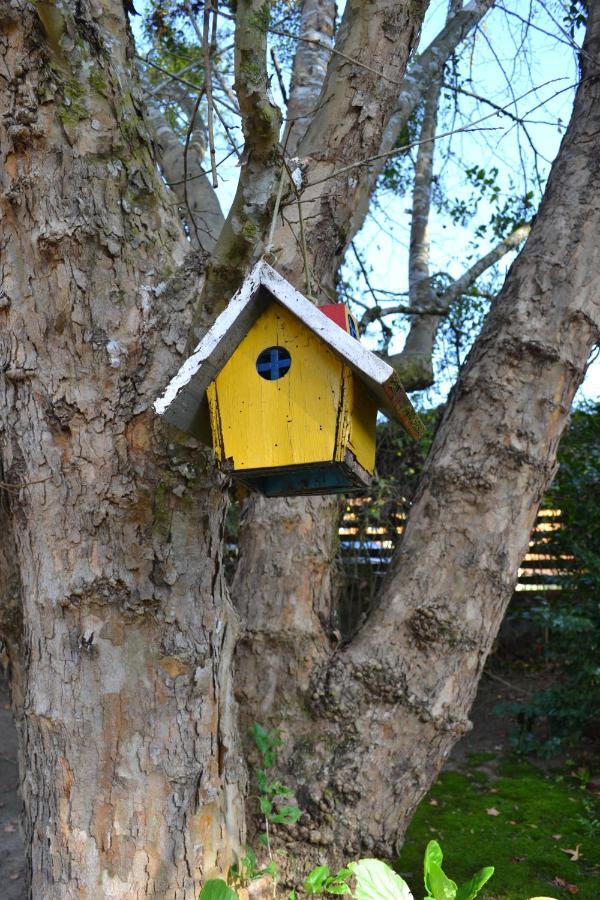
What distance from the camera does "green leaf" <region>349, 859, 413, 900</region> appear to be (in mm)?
2033

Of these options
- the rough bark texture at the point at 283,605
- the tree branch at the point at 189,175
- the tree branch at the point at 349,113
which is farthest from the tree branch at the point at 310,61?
the rough bark texture at the point at 283,605

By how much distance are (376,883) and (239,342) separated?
4.85 ft

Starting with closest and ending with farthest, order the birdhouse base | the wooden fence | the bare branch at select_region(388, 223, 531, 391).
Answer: the birdhouse base, the bare branch at select_region(388, 223, 531, 391), the wooden fence

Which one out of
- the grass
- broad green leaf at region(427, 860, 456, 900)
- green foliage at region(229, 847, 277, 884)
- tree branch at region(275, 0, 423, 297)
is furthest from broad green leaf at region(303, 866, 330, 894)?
tree branch at region(275, 0, 423, 297)

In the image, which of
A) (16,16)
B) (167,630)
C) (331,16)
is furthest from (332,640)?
(331,16)

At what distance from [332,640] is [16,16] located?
224 centimetres

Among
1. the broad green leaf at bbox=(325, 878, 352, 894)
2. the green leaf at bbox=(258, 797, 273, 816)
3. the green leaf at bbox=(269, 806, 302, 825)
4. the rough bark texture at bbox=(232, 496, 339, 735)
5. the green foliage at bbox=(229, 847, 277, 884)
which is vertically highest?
the rough bark texture at bbox=(232, 496, 339, 735)

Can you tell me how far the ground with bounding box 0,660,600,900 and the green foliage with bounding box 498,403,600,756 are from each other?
229 mm

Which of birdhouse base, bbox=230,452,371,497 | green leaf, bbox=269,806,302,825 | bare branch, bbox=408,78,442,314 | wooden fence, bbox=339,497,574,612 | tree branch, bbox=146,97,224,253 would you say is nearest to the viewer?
birdhouse base, bbox=230,452,371,497

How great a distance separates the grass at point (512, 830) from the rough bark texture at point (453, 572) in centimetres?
109

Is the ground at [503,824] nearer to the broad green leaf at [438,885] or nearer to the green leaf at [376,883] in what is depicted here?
the broad green leaf at [438,885]

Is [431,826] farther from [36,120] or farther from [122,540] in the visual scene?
[36,120]

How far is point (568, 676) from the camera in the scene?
5.45 metres

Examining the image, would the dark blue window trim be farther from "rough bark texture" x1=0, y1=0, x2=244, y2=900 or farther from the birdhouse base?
"rough bark texture" x1=0, y1=0, x2=244, y2=900
